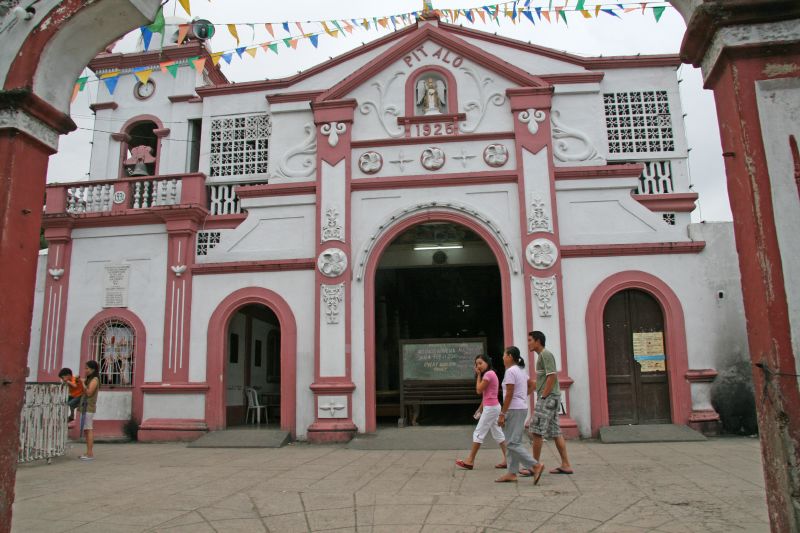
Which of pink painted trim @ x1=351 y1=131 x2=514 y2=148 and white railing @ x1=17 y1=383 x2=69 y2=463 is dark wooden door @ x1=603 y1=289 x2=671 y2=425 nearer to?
pink painted trim @ x1=351 y1=131 x2=514 y2=148

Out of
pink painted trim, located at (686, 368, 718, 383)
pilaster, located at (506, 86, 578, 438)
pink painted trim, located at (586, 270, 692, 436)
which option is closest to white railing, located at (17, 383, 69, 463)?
pilaster, located at (506, 86, 578, 438)

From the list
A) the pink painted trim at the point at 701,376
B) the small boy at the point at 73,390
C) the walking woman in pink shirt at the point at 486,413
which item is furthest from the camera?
the pink painted trim at the point at 701,376

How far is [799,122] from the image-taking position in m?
4.08

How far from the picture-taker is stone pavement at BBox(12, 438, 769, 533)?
5.24 metres

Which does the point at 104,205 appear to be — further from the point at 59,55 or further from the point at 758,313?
the point at 758,313

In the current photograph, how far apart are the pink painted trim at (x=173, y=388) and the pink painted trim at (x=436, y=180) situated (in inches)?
183

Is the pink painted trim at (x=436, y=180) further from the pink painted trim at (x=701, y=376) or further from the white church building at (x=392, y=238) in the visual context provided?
the pink painted trim at (x=701, y=376)

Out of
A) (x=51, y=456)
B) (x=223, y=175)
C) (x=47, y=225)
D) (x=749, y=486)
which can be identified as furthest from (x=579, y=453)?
(x=47, y=225)

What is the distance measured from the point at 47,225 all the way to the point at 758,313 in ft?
42.5

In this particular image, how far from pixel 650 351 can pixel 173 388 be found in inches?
339

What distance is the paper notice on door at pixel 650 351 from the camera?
11.2 meters

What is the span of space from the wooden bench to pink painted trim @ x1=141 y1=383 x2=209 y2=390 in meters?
3.75

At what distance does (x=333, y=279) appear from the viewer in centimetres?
1172

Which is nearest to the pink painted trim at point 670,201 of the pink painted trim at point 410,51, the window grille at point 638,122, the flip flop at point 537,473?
the window grille at point 638,122
